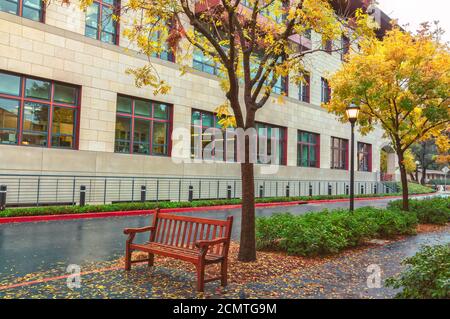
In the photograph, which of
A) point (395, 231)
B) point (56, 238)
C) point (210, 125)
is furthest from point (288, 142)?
point (56, 238)

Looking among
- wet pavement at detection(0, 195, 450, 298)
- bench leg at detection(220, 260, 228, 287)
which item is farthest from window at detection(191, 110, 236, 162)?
bench leg at detection(220, 260, 228, 287)

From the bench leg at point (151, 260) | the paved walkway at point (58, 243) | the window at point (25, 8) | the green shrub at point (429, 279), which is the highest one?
the window at point (25, 8)

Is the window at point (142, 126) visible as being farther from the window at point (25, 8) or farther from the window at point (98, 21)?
the window at point (25, 8)

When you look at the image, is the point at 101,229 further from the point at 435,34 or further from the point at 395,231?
the point at 435,34

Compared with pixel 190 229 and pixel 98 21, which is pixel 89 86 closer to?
pixel 98 21

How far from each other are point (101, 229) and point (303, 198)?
54.5 feet

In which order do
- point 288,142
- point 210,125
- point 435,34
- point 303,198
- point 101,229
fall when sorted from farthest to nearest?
point 288,142, point 303,198, point 210,125, point 435,34, point 101,229

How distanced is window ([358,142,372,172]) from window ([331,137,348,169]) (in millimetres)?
3000

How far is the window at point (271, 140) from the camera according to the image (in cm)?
2705

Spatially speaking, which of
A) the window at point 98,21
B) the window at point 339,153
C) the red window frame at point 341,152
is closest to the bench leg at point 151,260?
the window at point 98,21

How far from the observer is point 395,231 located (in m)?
10.5

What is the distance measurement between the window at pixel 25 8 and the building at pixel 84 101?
4cm

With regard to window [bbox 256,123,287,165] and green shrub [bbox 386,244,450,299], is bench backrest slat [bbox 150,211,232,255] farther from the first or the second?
window [bbox 256,123,287,165]

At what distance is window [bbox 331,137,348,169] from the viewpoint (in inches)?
1348
